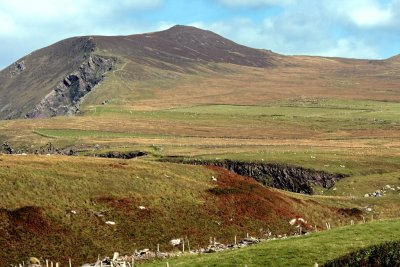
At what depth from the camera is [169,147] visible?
159 m

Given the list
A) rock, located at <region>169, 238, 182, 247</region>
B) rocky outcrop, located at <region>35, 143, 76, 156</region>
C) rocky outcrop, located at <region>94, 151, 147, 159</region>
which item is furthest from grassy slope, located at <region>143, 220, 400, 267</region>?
rocky outcrop, located at <region>35, 143, 76, 156</region>

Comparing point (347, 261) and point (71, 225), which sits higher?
point (347, 261)

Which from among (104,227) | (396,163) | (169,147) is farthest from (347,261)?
(169,147)

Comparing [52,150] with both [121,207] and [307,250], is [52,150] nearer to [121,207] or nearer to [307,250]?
[121,207]

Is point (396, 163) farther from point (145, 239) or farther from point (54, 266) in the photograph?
point (54, 266)

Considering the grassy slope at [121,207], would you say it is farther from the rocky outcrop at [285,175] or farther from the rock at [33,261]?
the rocky outcrop at [285,175]

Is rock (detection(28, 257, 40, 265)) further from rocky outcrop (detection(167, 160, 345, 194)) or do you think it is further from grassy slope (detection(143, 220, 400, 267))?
A: rocky outcrop (detection(167, 160, 345, 194))

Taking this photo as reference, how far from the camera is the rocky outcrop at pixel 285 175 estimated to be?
111 meters

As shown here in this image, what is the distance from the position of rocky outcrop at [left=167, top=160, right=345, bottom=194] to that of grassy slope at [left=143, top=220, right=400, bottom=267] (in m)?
63.1

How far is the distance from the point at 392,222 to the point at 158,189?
28998 millimetres

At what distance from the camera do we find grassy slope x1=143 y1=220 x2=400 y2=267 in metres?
35.5

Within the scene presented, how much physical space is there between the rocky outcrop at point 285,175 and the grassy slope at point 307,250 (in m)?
63.1

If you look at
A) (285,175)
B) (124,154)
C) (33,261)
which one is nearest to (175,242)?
(33,261)

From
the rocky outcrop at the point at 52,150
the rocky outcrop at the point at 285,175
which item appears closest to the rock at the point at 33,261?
the rocky outcrop at the point at 285,175
